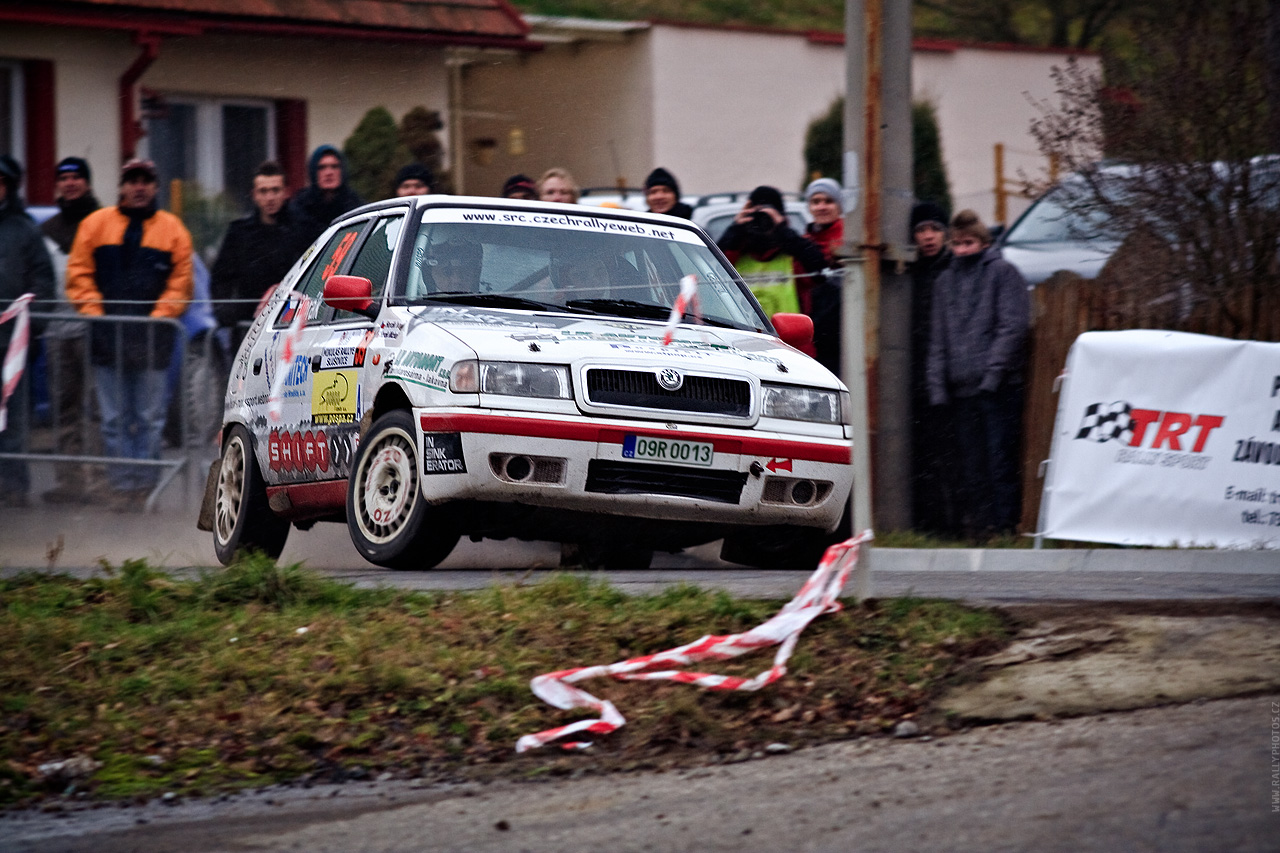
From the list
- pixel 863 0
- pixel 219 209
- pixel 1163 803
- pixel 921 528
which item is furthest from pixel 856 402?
pixel 219 209

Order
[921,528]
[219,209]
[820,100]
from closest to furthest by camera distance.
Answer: [921,528] < [219,209] < [820,100]

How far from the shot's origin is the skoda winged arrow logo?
7902mm

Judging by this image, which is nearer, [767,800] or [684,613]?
[767,800]

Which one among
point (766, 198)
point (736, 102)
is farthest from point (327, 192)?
point (736, 102)

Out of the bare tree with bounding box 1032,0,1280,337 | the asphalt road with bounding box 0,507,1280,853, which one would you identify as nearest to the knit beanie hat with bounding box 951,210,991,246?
the bare tree with bounding box 1032,0,1280,337

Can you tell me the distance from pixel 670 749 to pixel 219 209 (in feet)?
45.1

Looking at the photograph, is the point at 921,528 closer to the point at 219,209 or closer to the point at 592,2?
the point at 219,209

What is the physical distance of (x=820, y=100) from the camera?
29.8m

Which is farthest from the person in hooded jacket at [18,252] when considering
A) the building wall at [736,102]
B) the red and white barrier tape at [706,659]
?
the building wall at [736,102]

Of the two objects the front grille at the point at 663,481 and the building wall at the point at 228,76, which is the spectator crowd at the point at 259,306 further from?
the building wall at the point at 228,76

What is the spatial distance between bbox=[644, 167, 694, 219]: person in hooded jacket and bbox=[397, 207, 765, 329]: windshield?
2547 mm

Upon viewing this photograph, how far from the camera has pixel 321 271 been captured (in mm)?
9719

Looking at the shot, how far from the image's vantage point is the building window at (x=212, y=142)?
21.0 m

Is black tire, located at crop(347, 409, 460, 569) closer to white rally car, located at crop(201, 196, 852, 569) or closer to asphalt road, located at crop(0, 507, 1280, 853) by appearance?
white rally car, located at crop(201, 196, 852, 569)
